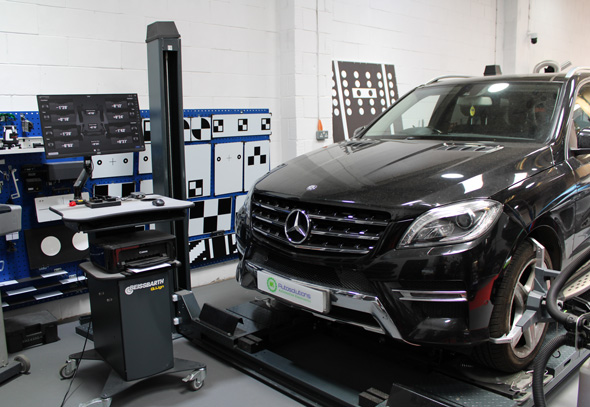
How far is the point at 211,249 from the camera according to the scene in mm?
4492

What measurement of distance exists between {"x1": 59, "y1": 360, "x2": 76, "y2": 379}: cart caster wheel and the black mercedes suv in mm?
1072

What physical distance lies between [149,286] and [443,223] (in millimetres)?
1487

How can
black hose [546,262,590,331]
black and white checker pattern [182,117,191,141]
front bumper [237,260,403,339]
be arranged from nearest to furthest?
black hose [546,262,590,331]
front bumper [237,260,403,339]
black and white checker pattern [182,117,191,141]

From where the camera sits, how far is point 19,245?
347 cm

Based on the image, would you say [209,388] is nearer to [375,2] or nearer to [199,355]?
[199,355]

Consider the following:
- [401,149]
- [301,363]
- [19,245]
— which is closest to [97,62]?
[19,245]

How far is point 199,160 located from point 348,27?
7.51 feet

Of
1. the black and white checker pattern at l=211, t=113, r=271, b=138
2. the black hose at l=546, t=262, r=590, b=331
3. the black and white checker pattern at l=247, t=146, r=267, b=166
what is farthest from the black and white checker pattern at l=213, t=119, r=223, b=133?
the black hose at l=546, t=262, r=590, b=331

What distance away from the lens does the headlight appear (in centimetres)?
216

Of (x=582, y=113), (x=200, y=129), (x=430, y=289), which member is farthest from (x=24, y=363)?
(x=582, y=113)

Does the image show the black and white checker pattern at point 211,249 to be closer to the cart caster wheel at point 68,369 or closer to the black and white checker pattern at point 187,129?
the black and white checker pattern at point 187,129

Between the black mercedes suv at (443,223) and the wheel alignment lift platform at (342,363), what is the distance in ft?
0.54

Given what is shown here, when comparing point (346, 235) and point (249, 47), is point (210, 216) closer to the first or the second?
point (249, 47)

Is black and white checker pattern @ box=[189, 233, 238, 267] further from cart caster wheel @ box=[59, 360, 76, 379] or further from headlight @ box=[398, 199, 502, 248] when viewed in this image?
headlight @ box=[398, 199, 502, 248]
